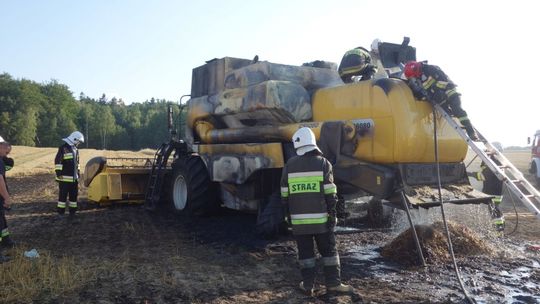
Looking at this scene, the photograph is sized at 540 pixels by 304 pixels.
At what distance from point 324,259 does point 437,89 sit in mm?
2569

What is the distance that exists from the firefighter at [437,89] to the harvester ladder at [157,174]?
560 cm

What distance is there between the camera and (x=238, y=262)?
581cm

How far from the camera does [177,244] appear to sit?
6.75 metres

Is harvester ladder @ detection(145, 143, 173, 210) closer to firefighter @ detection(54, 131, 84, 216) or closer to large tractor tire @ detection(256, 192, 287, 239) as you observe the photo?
firefighter @ detection(54, 131, 84, 216)

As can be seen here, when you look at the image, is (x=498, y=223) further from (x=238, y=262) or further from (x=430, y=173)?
(x=238, y=262)

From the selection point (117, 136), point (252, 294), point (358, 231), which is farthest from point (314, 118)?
point (117, 136)

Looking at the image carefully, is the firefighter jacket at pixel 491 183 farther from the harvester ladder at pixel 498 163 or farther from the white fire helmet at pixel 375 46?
the white fire helmet at pixel 375 46

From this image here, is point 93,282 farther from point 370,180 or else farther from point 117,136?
point 117,136

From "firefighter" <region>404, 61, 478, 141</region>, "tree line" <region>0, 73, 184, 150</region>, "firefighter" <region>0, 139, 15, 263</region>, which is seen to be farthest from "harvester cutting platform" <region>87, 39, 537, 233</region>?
"tree line" <region>0, 73, 184, 150</region>

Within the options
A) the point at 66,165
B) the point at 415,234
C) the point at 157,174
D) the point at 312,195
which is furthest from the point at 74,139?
the point at 415,234

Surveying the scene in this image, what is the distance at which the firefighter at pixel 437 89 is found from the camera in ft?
18.6

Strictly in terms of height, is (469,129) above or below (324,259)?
above

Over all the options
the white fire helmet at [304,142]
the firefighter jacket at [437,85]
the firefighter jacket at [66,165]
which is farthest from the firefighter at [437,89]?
the firefighter jacket at [66,165]

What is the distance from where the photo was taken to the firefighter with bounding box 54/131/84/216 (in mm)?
9266
